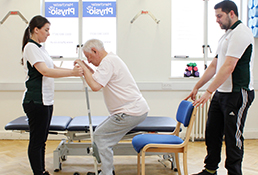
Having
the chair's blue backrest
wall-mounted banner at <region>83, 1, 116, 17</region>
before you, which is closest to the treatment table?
the chair's blue backrest

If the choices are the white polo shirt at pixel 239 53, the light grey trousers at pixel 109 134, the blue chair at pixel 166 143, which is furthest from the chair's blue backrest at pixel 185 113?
the light grey trousers at pixel 109 134

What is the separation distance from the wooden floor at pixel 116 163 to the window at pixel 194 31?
146cm

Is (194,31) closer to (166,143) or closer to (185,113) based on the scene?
(185,113)

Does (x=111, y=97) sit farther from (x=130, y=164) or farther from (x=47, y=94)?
(x=130, y=164)

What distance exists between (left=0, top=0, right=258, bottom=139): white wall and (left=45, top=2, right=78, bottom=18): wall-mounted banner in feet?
0.76

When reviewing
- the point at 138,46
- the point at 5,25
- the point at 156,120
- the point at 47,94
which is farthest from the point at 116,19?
the point at 47,94

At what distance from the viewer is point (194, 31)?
4340 millimetres

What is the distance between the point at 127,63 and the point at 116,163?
1.65m

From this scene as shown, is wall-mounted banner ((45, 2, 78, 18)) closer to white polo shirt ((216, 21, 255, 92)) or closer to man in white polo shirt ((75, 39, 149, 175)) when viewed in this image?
man in white polo shirt ((75, 39, 149, 175))

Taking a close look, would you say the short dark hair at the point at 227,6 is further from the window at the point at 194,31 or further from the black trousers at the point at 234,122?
the window at the point at 194,31

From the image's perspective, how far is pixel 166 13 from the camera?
162 inches

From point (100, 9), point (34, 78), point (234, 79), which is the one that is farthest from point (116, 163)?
point (100, 9)

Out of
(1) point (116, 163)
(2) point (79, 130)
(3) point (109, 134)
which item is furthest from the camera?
(1) point (116, 163)

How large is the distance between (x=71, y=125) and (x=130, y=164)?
2.91 ft
